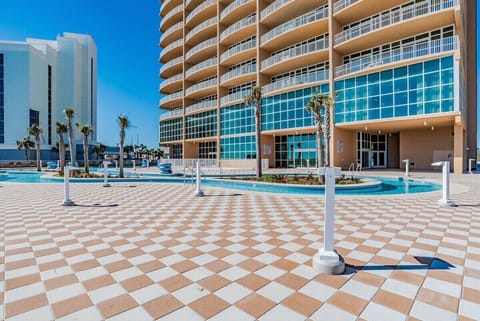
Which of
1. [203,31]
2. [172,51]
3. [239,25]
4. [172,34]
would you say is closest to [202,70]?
[203,31]

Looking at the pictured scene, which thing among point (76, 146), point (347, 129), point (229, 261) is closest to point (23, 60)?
point (76, 146)

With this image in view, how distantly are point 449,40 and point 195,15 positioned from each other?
30.4 metres

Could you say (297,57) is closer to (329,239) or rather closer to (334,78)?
(334,78)

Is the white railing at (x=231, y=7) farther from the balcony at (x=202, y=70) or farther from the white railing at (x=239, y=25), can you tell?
the balcony at (x=202, y=70)

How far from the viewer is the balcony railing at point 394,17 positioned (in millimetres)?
18297

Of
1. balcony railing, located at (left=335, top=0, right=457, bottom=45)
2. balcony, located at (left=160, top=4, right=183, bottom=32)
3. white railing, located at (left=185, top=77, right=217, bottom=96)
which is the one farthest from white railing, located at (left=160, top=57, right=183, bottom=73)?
balcony railing, located at (left=335, top=0, right=457, bottom=45)

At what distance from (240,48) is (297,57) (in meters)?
8.65

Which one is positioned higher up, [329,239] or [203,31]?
[203,31]

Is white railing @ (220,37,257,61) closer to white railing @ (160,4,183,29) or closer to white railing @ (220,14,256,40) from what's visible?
white railing @ (220,14,256,40)

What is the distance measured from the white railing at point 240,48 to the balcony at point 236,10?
11.4 ft

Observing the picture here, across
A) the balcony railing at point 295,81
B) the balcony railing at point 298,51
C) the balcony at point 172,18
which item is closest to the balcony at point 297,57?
the balcony railing at point 298,51

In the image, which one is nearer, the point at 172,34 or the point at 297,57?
the point at 297,57

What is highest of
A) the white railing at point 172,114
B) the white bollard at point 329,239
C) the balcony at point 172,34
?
the balcony at point 172,34

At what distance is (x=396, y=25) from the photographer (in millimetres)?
19391
